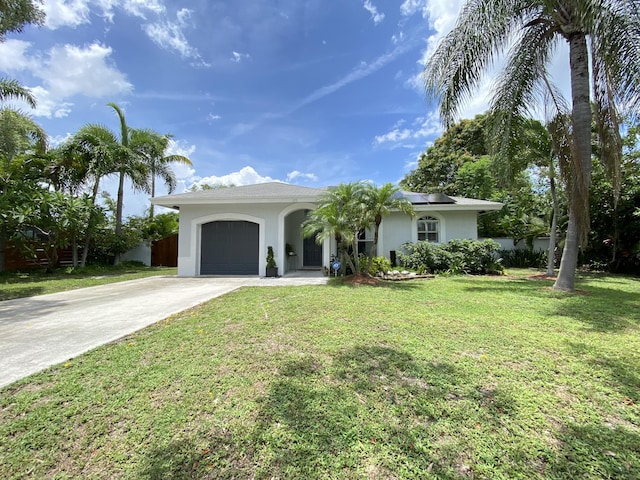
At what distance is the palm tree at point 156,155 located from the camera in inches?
671

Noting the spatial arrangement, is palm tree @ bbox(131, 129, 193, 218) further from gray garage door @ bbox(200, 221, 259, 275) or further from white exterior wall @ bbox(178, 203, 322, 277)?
gray garage door @ bbox(200, 221, 259, 275)

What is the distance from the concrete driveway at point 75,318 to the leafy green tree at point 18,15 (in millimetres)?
8822

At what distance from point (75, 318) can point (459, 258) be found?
13094 millimetres

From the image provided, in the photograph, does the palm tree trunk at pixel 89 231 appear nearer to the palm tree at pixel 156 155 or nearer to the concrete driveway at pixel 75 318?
the palm tree at pixel 156 155

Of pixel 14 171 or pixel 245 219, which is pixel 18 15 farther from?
pixel 245 219

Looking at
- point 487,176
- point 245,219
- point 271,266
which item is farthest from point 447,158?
point 271,266

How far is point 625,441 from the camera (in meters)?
2.26

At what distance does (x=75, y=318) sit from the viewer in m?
5.58

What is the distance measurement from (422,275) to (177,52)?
13.1m

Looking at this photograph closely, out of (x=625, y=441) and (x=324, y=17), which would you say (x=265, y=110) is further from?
(x=625, y=441)

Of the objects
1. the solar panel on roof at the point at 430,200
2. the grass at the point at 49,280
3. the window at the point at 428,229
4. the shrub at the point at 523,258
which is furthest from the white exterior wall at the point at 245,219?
the shrub at the point at 523,258

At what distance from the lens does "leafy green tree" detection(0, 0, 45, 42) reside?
342 inches

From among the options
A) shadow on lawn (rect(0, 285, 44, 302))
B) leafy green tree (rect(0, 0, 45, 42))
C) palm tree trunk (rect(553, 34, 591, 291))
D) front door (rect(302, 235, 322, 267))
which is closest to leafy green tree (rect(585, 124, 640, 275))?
palm tree trunk (rect(553, 34, 591, 291))

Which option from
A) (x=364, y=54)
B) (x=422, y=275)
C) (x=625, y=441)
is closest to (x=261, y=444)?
(x=625, y=441)
